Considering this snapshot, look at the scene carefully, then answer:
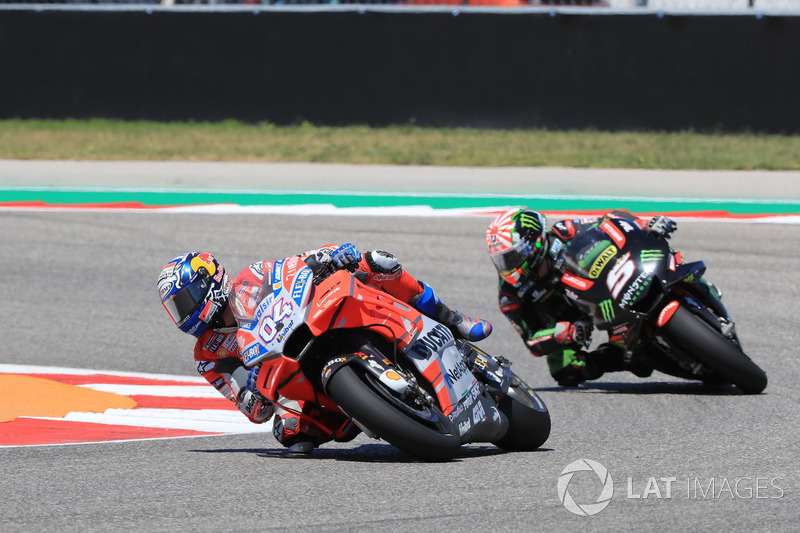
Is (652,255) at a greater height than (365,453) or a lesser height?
greater

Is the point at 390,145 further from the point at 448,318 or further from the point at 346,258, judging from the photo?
the point at 346,258

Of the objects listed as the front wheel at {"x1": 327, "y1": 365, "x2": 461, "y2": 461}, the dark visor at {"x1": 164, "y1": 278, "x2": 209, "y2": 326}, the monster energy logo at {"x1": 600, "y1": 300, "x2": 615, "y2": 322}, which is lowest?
the monster energy logo at {"x1": 600, "y1": 300, "x2": 615, "y2": 322}

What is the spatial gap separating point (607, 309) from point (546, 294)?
1.95ft

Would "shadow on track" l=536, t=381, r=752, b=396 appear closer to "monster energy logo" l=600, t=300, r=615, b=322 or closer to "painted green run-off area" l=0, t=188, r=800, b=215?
"monster energy logo" l=600, t=300, r=615, b=322

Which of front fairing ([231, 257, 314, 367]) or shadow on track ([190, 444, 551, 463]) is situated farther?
shadow on track ([190, 444, 551, 463])

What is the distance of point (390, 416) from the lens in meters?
5.22

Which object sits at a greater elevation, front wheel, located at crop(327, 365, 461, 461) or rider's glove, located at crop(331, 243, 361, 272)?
rider's glove, located at crop(331, 243, 361, 272)

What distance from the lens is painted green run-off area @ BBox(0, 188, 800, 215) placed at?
14234 millimetres

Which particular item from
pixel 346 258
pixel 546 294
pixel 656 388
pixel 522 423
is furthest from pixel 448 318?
pixel 656 388

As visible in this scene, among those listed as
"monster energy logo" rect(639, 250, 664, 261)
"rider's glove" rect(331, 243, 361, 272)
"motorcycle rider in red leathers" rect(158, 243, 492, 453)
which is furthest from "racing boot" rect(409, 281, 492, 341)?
"monster energy logo" rect(639, 250, 664, 261)

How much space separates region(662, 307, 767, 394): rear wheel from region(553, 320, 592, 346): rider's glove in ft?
2.17

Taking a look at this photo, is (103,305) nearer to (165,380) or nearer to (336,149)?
(165,380)

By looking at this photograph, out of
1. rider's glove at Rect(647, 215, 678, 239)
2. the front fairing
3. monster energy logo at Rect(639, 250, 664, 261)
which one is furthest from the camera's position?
rider's glove at Rect(647, 215, 678, 239)

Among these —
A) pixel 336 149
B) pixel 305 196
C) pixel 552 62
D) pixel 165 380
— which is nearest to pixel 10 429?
pixel 165 380
